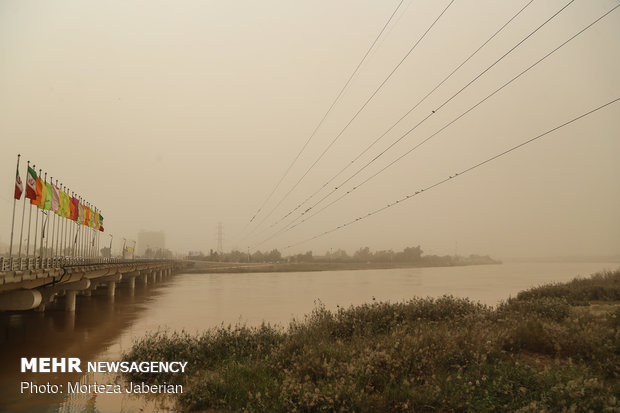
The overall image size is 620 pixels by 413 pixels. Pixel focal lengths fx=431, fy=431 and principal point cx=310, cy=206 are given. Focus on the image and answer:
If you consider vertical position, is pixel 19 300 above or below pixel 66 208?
below

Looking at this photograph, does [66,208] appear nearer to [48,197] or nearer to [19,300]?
[48,197]

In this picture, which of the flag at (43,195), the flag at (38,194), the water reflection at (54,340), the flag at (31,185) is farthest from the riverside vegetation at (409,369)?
the flag at (43,195)

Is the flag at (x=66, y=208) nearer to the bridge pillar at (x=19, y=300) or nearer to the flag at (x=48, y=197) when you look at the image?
the flag at (x=48, y=197)

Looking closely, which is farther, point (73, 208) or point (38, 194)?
point (73, 208)

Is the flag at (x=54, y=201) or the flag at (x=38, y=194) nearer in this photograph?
the flag at (x=38, y=194)

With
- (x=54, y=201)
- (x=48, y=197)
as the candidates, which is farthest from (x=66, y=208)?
(x=48, y=197)

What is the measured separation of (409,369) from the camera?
1238 cm

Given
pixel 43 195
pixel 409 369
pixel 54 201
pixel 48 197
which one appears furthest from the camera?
pixel 54 201

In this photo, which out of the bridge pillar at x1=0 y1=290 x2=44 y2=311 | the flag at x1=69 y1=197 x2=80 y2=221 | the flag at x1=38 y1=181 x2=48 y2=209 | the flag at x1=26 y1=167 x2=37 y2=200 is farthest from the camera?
the flag at x1=69 y1=197 x2=80 y2=221

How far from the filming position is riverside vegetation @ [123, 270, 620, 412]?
10.1 m

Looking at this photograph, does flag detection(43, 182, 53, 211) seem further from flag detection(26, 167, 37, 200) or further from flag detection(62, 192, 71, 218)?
flag detection(62, 192, 71, 218)

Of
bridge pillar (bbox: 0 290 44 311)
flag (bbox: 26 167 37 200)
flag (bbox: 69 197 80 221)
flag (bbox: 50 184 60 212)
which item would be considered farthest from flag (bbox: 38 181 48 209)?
flag (bbox: 69 197 80 221)

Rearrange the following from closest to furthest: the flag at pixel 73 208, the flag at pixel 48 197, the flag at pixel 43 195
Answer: the flag at pixel 43 195 < the flag at pixel 48 197 < the flag at pixel 73 208

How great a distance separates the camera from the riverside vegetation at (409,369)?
33.2 feet
